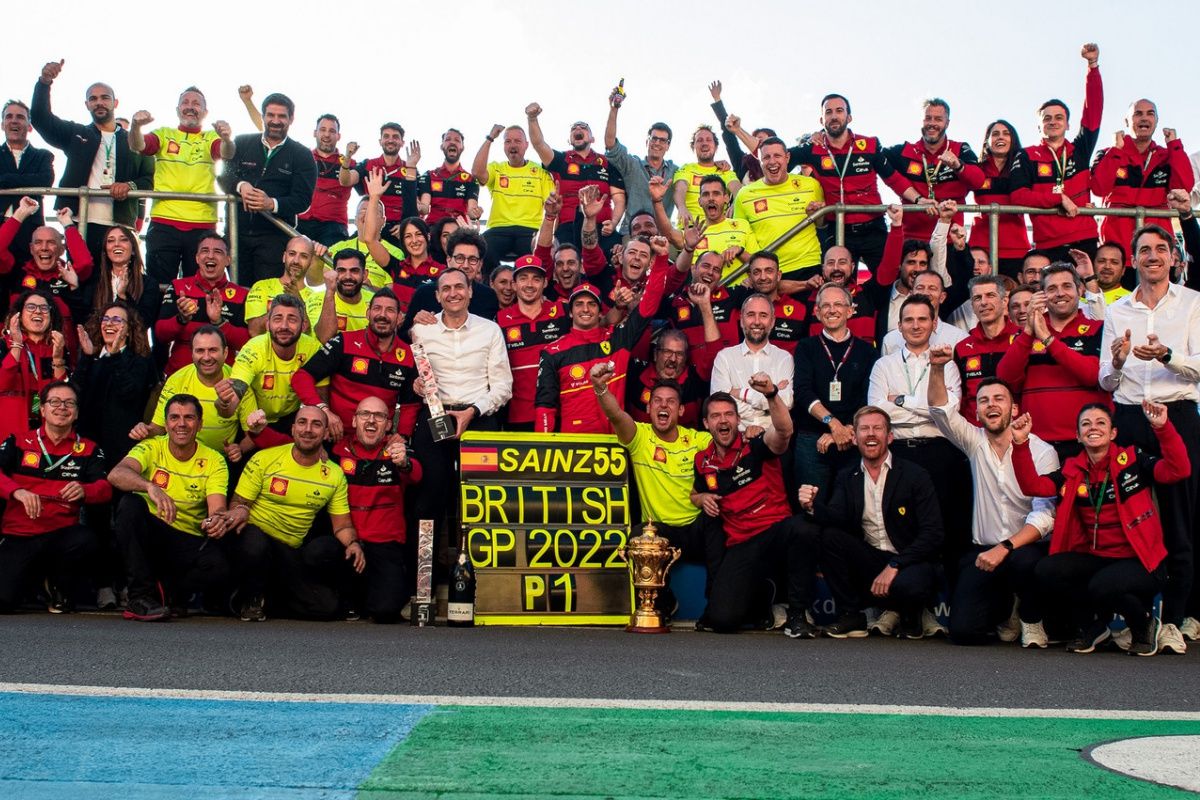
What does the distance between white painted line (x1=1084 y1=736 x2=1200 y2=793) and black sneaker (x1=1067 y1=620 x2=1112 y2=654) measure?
3.36 metres

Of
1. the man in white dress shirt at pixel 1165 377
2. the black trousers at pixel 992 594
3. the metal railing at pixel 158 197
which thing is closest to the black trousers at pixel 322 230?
the metal railing at pixel 158 197

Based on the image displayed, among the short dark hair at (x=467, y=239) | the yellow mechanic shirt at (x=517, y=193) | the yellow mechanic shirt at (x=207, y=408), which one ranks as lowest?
the yellow mechanic shirt at (x=207, y=408)

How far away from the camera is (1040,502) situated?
9.14 meters

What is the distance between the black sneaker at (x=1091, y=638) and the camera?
8.62m

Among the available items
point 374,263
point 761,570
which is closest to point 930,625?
point 761,570

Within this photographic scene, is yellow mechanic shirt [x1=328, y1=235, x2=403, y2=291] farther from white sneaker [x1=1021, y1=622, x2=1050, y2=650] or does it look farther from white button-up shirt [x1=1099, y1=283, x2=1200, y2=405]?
white sneaker [x1=1021, y1=622, x2=1050, y2=650]

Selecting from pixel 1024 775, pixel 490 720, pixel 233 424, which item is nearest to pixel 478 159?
pixel 233 424

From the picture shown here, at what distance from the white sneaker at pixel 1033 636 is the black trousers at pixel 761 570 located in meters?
1.41

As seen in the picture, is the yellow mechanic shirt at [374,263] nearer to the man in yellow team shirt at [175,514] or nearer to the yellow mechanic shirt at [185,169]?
the yellow mechanic shirt at [185,169]

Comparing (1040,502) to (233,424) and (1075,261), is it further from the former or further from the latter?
(233,424)

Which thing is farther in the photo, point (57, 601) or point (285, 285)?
point (285, 285)

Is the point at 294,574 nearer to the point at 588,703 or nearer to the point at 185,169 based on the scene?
A: the point at 588,703

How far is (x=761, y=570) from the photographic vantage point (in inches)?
373

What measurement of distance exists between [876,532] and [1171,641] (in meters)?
1.97
